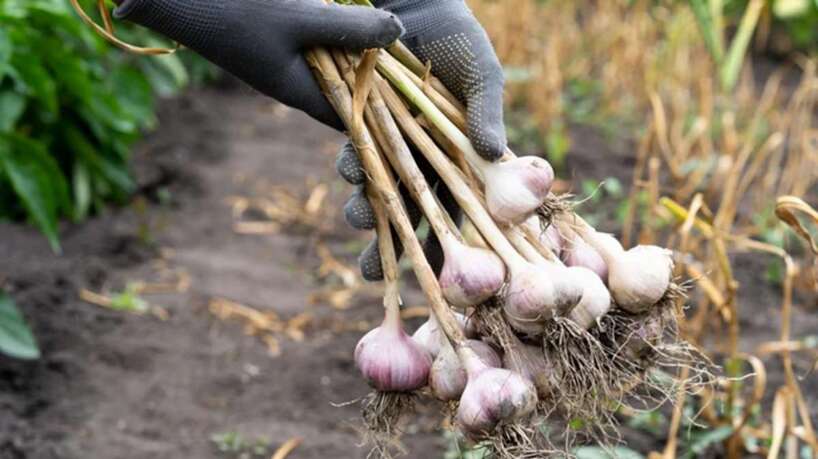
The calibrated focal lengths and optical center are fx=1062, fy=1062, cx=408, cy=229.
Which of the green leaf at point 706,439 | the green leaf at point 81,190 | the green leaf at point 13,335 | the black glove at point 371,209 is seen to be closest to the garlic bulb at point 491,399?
the black glove at point 371,209

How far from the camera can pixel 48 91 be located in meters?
2.85

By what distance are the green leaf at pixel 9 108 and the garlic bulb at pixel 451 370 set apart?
6.13 feet

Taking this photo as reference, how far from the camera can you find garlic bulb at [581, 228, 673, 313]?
1332 mm

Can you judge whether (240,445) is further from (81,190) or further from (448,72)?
(81,190)

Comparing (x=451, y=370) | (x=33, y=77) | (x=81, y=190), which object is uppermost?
(x=451, y=370)

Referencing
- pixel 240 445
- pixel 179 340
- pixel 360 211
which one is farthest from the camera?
pixel 179 340

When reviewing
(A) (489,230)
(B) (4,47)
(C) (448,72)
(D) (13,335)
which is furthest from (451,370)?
(B) (4,47)

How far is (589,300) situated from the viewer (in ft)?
4.30

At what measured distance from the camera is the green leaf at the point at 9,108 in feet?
9.23

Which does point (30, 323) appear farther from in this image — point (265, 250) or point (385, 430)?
point (385, 430)

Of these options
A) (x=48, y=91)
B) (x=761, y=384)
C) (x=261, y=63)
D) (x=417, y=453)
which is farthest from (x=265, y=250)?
(x=261, y=63)

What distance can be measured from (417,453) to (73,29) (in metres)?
1.49

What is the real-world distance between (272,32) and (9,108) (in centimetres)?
169

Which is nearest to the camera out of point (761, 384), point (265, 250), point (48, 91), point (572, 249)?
point (572, 249)
